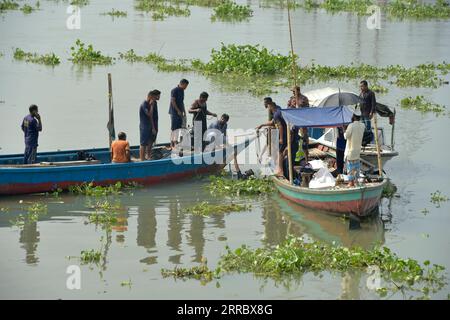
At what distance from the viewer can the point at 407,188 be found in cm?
1605

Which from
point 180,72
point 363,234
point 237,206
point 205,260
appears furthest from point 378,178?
point 180,72

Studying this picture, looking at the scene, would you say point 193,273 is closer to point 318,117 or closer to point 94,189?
point 94,189

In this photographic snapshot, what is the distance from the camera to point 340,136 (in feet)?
49.8

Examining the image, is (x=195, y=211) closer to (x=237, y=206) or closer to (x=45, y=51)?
(x=237, y=206)

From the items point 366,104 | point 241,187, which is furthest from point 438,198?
point 241,187

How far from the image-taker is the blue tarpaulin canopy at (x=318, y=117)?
1459 centimetres

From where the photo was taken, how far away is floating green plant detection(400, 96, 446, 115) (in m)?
22.0

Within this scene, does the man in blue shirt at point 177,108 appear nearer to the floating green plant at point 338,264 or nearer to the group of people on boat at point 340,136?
the group of people on boat at point 340,136

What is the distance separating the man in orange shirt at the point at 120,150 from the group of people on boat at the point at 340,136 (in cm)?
210

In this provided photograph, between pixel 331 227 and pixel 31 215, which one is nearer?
pixel 331 227

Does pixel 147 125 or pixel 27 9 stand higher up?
pixel 27 9

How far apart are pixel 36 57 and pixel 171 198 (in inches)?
552

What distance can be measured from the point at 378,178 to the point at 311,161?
1535mm

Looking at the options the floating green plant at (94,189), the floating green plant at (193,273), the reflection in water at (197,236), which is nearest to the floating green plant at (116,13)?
the floating green plant at (94,189)
